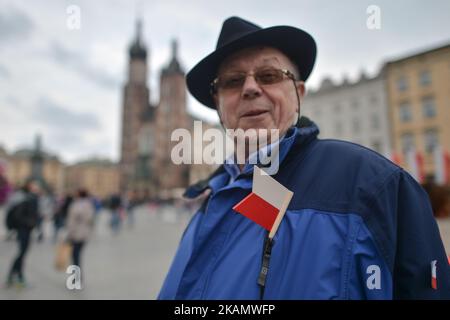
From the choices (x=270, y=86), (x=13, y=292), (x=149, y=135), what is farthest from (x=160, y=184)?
(x=270, y=86)

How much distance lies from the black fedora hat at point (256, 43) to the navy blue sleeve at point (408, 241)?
2.63 feet

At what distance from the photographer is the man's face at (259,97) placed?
138 cm

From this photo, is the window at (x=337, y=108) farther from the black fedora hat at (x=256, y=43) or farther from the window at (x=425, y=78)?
the black fedora hat at (x=256, y=43)

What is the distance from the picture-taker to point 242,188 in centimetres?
125

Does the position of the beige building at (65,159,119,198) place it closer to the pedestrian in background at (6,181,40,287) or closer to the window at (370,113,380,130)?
the window at (370,113,380,130)

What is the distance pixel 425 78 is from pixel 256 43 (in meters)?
32.4

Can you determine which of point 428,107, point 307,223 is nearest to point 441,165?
point 307,223

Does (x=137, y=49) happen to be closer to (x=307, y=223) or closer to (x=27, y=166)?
(x=27, y=166)

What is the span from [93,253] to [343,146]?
29.6 feet

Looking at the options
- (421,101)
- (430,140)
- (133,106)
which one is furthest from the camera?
(133,106)

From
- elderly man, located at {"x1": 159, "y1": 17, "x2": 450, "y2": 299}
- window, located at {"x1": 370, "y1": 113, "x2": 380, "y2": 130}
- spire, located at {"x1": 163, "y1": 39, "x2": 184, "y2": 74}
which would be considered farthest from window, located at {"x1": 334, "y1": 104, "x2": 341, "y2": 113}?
spire, located at {"x1": 163, "y1": 39, "x2": 184, "y2": 74}

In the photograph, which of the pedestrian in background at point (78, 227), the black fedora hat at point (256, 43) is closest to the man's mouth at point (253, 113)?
the black fedora hat at point (256, 43)

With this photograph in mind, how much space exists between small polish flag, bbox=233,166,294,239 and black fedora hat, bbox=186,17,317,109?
0.66m

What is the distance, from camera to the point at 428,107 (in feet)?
92.7
